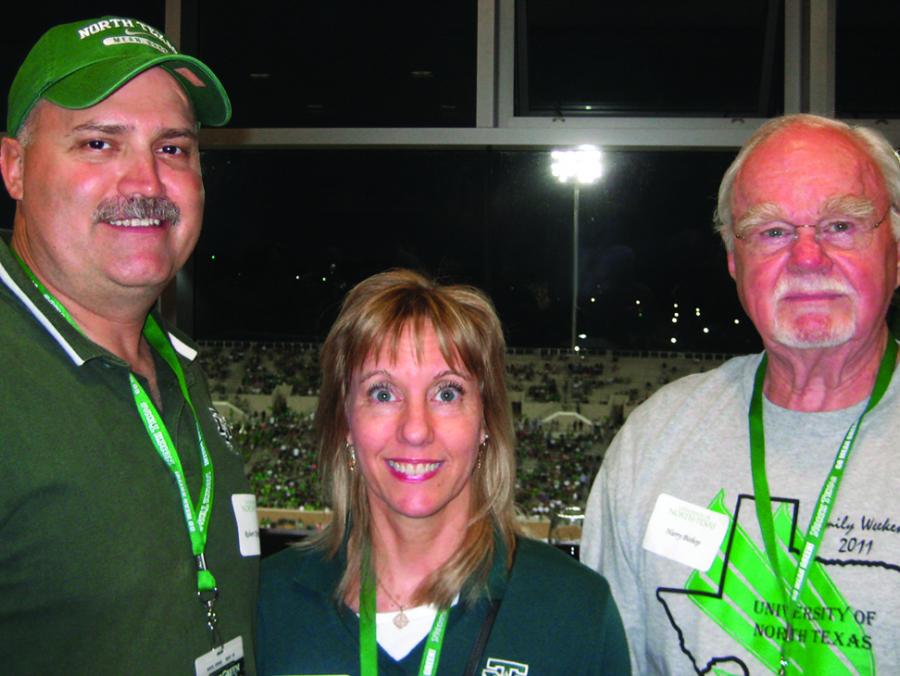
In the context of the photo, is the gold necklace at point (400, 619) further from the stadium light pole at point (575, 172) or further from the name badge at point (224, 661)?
the stadium light pole at point (575, 172)

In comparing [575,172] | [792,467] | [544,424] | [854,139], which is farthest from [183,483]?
[575,172]

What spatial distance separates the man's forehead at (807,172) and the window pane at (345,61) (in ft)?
8.08

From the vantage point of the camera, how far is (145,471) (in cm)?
159

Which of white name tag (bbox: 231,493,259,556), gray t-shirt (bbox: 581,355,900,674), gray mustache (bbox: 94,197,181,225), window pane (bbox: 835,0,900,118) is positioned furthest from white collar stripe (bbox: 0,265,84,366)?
window pane (bbox: 835,0,900,118)

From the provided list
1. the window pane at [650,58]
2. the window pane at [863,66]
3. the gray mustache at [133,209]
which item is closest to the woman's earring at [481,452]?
the gray mustache at [133,209]

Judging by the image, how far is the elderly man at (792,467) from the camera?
1.71 meters

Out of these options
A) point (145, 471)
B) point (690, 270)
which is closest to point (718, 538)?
point (145, 471)

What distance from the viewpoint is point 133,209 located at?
5.34 ft

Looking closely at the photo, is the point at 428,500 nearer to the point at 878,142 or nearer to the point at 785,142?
the point at 785,142

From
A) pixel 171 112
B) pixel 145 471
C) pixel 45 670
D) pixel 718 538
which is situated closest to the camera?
pixel 45 670

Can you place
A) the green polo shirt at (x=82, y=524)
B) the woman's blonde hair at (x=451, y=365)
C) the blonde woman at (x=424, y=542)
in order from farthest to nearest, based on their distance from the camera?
1. the woman's blonde hair at (x=451, y=365)
2. the blonde woman at (x=424, y=542)
3. the green polo shirt at (x=82, y=524)

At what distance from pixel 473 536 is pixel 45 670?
0.83 meters

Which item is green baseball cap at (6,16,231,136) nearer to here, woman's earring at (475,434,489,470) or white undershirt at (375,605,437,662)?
woman's earring at (475,434,489,470)

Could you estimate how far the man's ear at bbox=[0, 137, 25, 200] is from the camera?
5.51ft
